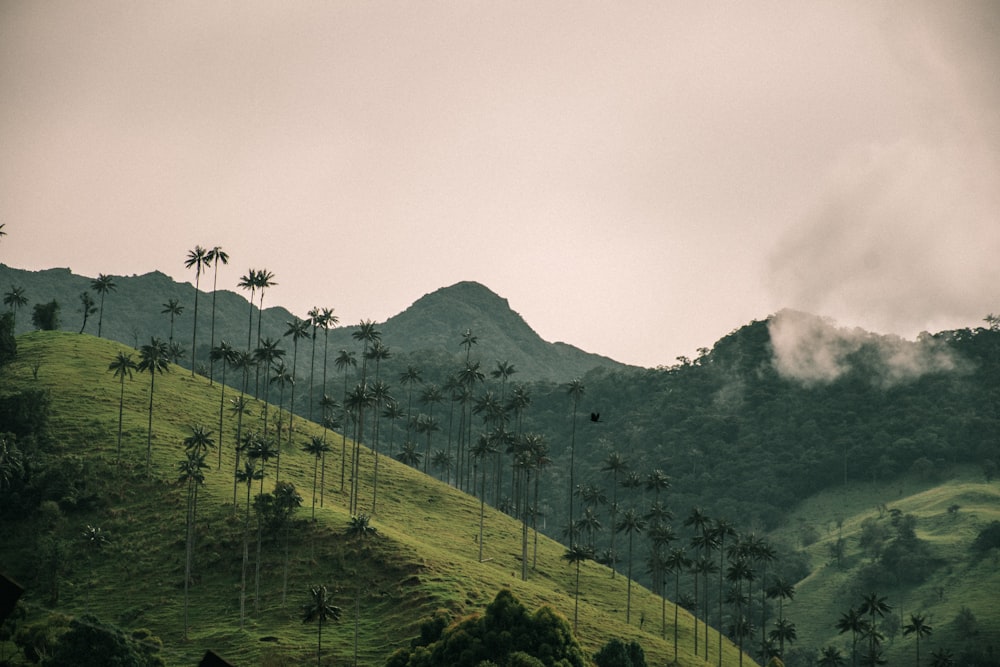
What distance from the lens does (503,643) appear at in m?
89.6

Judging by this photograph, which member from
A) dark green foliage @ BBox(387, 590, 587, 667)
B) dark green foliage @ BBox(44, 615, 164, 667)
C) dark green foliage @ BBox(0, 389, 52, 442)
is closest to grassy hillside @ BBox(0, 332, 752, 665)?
dark green foliage @ BBox(0, 389, 52, 442)

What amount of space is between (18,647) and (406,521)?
96.8 m

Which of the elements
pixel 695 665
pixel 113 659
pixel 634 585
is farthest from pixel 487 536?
pixel 113 659

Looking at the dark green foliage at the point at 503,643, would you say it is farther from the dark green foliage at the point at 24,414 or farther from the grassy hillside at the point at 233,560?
the dark green foliage at the point at 24,414

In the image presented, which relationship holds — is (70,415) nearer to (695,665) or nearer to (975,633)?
(695,665)

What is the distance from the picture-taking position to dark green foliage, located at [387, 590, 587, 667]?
88.7 m

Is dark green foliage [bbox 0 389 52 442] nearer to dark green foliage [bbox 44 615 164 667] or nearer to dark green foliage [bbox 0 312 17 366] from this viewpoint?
dark green foliage [bbox 0 312 17 366]

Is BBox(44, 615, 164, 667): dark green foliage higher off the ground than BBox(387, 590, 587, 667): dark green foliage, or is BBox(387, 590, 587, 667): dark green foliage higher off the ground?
BBox(44, 615, 164, 667): dark green foliage

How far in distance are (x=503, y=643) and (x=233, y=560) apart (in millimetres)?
49689

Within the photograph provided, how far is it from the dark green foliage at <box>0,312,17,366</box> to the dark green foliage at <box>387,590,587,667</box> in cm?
12952

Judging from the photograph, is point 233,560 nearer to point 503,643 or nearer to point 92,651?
point 503,643

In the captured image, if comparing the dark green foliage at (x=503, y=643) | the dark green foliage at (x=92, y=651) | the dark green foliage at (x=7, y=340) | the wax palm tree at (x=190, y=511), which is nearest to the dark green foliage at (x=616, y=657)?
the dark green foliage at (x=503, y=643)

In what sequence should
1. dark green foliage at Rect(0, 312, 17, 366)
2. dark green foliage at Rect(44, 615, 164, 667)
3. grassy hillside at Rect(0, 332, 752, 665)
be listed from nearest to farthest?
dark green foliage at Rect(44, 615, 164, 667), grassy hillside at Rect(0, 332, 752, 665), dark green foliage at Rect(0, 312, 17, 366)

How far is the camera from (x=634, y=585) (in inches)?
7146
